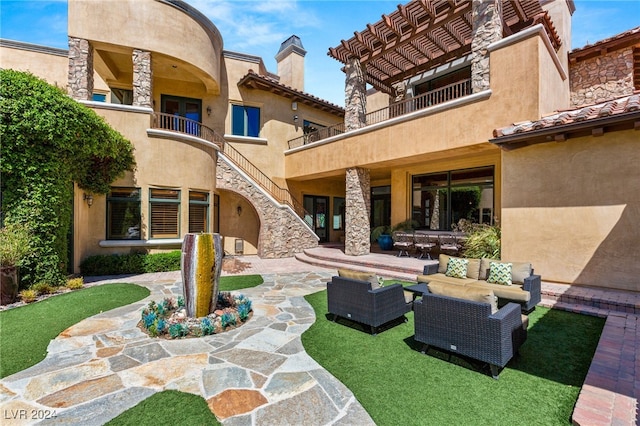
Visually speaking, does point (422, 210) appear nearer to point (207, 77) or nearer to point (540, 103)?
point (540, 103)

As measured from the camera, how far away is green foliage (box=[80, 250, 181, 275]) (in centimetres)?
→ 1023

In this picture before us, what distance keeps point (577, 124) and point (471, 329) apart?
19.4 feet

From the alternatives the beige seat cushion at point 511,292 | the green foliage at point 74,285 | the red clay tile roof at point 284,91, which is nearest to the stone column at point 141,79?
the red clay tile roof at point 284,91

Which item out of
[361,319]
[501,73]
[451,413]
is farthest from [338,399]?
[501,73]

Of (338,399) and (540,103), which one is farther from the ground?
(540,103)

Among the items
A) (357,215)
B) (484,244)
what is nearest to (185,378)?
(484,244)

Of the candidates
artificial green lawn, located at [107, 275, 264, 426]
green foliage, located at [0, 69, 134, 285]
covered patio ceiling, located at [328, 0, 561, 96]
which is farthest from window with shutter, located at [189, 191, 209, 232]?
artificial green lawn, located at [107, 275, 264, 426]

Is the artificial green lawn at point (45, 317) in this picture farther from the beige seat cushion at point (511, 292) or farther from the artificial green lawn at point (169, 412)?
the beige seat cushion at point (511, 292)

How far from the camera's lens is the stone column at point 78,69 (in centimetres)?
1100

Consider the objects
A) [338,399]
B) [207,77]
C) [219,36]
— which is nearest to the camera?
[338,399]

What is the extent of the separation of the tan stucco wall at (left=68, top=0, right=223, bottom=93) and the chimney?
6365mm

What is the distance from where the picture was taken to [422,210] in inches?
554

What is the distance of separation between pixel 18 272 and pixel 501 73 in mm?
14195

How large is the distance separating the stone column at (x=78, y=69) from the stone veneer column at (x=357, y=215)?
10804 millimetres
